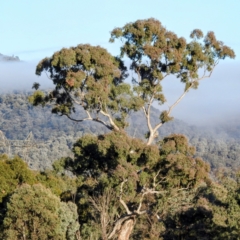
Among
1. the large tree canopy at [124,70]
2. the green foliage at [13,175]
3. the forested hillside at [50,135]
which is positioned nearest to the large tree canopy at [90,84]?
the large tree canopy at [124,70]

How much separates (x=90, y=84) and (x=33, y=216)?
205 inches

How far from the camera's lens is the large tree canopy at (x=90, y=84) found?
21672mm

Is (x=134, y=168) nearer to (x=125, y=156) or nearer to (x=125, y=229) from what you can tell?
(x=125, y=156)

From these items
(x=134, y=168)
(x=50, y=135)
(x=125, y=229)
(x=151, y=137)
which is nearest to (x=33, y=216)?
(x=125, y=229)

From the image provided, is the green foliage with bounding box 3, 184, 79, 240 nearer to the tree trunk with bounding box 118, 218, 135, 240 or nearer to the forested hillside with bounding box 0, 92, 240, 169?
the tree trunk with bounding box 118, 218, 135, 240

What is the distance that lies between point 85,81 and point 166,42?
3.12m

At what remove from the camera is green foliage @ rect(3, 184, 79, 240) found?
2242cm

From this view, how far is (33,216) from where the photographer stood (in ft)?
74.4

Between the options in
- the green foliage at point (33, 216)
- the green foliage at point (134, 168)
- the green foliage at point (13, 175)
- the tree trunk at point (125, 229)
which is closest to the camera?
the green foliage at point (134, 168)

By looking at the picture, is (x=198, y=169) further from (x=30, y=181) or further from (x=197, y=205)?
(x=30, y=181)

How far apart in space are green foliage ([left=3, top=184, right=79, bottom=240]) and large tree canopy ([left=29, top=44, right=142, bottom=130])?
3167 mm

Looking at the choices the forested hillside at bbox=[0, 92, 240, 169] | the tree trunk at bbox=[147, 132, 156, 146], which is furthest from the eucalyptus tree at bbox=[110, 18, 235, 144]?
the forested hillside at bbox=[0, 92, 240, 169]

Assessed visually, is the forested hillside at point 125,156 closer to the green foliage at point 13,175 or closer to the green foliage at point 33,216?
the green foliage at point 33,216

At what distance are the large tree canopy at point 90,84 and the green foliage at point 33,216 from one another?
10.4 ft
